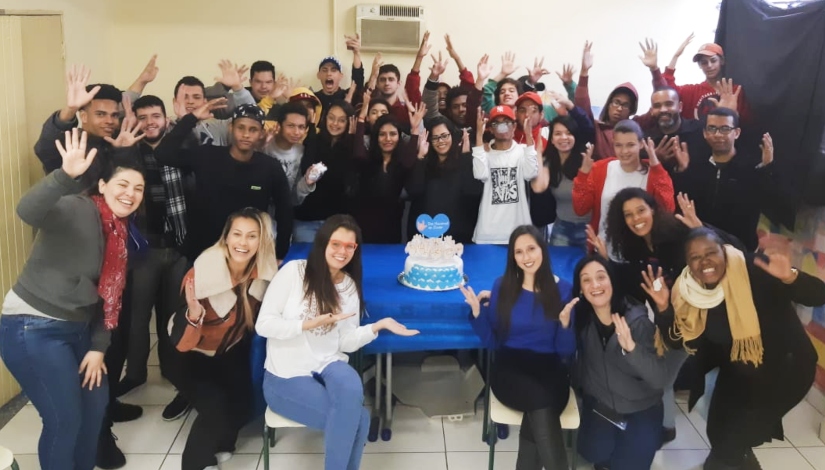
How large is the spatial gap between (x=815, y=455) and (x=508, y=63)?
3.10 meters

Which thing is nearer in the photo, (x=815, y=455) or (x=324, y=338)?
(x=324, y=338)

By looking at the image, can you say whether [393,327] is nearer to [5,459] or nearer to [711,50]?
[5,459]

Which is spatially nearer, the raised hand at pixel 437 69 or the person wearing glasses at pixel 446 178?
the person wearing glasses at pixel 446 178

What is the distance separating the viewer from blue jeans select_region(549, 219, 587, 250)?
363 cm

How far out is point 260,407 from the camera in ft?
9.87

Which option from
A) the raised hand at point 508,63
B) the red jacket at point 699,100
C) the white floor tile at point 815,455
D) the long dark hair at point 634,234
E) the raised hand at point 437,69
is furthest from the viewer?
the raised hand at point 508,63

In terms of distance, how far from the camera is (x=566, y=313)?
8.41 ft

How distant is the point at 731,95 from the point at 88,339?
11.5 feet

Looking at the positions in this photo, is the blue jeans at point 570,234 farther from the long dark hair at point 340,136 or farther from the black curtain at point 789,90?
the long dark hair at point 340,136

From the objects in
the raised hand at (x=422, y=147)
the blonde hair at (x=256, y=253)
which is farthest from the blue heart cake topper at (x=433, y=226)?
the blonde hair at (x=256, y=253)

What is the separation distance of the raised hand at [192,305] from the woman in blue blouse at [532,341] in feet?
3.60

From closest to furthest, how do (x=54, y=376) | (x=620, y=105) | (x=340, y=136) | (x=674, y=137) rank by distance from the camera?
(x=54, y=376)
(x=674, y=137)
(x=340, y=136)
(x=620, y=105)

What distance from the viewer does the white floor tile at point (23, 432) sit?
2.98 m

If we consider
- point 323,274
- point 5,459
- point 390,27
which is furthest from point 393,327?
point 390,27
